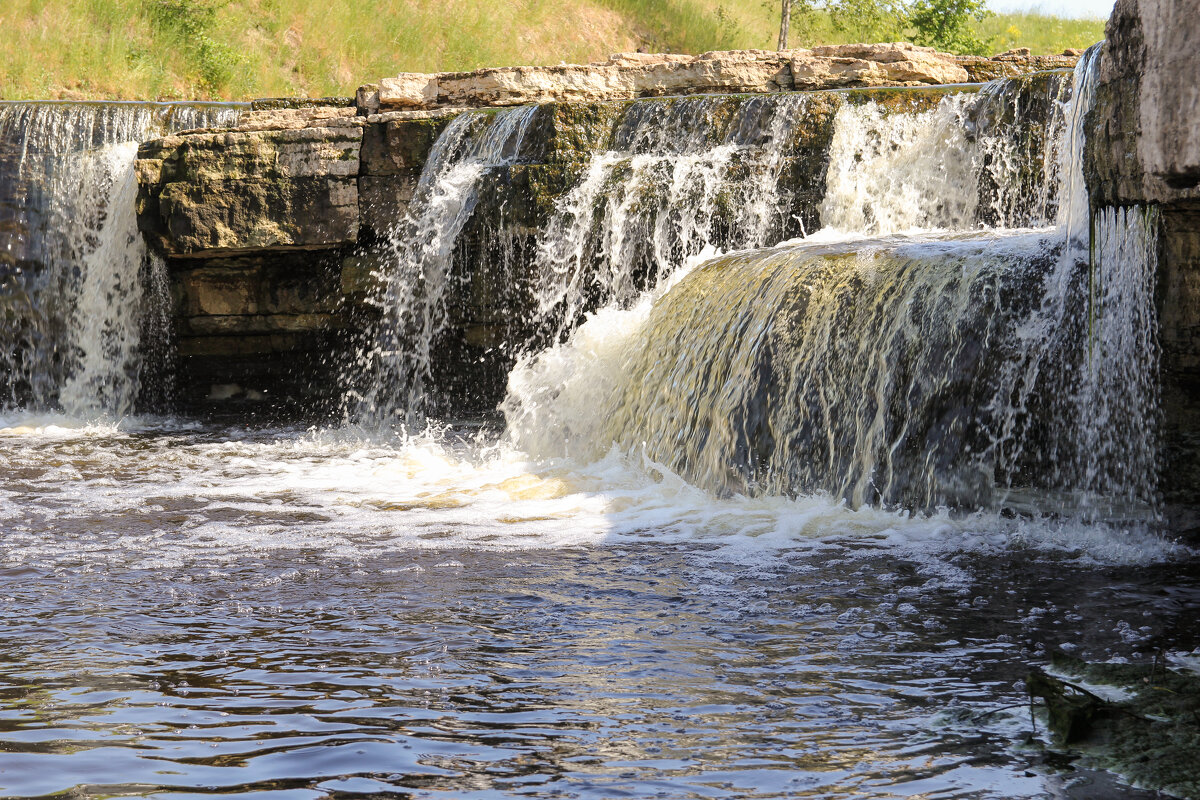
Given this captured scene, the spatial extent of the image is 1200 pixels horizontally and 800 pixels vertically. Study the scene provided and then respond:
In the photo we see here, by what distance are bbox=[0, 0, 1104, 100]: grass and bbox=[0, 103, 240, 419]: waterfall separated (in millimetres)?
6026

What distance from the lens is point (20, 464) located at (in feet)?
27.9

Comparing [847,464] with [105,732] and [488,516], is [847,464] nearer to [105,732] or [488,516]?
[488,516]

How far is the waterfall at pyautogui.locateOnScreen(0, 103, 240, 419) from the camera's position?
37.1ft

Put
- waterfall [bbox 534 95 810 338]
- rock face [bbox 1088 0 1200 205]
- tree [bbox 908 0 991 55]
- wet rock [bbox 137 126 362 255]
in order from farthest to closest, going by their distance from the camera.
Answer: tree [bbox 908 0 991 55], wet rock [bbox 137 126 362 255], waterfall [bbox 534 95 810 338], rock face [bbox 1088 0 1200 205]

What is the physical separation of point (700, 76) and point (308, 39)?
419 inches

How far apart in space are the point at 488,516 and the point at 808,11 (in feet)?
57.2

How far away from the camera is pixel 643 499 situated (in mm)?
6945

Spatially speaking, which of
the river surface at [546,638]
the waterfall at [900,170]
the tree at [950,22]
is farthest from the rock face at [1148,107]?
the tree at [950,22]

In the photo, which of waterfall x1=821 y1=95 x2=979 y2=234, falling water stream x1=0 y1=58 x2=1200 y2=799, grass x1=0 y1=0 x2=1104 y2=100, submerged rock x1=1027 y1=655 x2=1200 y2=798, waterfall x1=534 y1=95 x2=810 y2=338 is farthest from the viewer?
grass x1=0 y1=0 x2=1104 y2=100

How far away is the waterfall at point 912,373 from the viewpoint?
20.1 feet

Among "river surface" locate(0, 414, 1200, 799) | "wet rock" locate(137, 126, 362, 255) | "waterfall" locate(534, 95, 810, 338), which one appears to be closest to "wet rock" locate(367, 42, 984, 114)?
"wet rock" locate(137, 126, 362, 255)

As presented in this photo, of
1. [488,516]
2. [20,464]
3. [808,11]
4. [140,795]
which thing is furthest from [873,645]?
[808,11]

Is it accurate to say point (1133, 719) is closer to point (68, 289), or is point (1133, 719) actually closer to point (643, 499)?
point (643, 499)

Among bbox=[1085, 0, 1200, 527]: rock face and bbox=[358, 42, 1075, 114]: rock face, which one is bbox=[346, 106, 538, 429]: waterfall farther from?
bbox=[1085, 0, 1200, 527]: rock face
